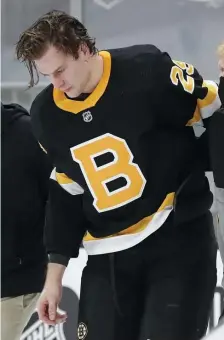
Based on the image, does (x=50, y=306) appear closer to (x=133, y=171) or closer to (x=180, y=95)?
(x=133, y=171)

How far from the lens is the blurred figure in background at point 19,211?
1690 millimetres

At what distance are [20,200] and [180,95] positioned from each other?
61 cm

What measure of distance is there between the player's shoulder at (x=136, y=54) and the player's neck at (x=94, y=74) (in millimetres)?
34

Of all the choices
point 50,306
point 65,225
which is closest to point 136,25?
point 65,225

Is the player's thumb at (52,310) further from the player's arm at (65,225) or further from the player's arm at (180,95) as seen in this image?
the player's arm at (180,95)

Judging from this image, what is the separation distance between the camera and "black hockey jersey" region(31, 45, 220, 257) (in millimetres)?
1195

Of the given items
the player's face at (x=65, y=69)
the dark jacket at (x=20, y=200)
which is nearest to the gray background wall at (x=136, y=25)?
the dark jacket at (x=20, y=200)

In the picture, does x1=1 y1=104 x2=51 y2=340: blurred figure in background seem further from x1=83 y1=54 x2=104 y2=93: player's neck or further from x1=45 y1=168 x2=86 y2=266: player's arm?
x1=83 y1=54 x2=104 y2=93: player's neck

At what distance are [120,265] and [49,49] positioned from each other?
367mm

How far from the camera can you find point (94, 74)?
47.1 inches

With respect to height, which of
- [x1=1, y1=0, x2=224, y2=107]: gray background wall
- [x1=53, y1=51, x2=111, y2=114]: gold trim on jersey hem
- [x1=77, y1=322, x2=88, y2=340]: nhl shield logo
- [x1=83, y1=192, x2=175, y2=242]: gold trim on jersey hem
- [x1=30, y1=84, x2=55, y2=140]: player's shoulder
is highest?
[x1=53, y1=51, x2=111, y2=114]: gold trim on jersey hem

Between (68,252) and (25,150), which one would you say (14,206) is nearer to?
(25,150)

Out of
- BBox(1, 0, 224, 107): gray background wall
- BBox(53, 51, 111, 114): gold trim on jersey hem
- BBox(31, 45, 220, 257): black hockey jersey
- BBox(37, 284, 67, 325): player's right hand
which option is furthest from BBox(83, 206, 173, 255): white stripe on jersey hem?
BBox(1, 0, 224, 107): gray background wall

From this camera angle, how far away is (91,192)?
1.25 m
